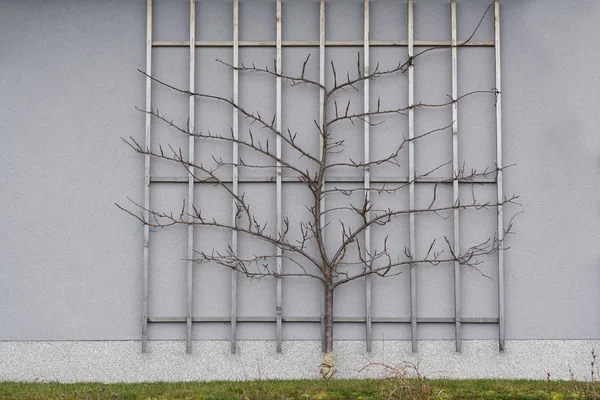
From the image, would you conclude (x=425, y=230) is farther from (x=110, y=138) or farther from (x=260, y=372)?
(x=110, y=138)

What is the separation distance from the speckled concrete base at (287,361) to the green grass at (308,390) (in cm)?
44

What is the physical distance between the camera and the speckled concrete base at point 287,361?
7.24m

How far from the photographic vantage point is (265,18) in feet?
24.6

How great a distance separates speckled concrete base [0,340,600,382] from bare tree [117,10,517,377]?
1.86 ft

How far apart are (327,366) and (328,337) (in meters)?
0.22

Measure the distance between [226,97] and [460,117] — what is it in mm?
1837

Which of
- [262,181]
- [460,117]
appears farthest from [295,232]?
[460,117]

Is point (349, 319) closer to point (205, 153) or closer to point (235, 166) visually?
point (235, 166)

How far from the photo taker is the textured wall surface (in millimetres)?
7332

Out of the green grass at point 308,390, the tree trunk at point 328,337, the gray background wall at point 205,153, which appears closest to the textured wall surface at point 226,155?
the gray background wall at point 205,153

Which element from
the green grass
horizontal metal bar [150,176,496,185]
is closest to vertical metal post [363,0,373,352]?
horizontal metal bar [150,176,496,185]

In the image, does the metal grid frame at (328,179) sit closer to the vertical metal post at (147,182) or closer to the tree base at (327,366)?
the vertical metal post at (147,182)

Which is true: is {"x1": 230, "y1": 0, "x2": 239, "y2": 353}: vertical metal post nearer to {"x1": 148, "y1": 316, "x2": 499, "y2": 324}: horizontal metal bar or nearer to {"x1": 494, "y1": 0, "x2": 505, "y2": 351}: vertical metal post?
{"x1": 148, "y1": 316, "x2": 499, "y2": 324}: horizontal metal bar

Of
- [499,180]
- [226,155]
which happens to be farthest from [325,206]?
[499,180]
